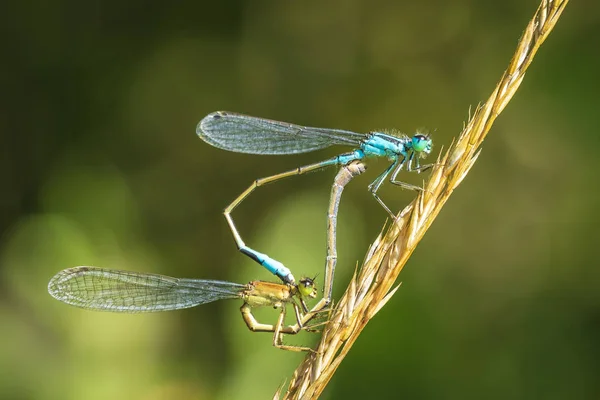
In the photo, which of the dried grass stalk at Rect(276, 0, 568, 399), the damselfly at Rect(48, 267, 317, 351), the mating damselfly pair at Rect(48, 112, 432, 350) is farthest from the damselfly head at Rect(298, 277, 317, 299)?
the dried grass stalk at Rect(276, 0, 568, 399)

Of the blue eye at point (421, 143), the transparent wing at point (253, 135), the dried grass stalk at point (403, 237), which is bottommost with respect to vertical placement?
the dried grass stalk at point (403, 237)

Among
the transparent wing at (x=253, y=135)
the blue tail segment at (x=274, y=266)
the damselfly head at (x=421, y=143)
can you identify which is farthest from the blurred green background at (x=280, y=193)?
the damselfly head at (x=421, y=143)

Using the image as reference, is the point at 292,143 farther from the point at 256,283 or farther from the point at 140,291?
the point at 140,291

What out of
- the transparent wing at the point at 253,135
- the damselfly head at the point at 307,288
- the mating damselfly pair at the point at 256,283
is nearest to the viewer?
the damselfly head at the point at 307,288

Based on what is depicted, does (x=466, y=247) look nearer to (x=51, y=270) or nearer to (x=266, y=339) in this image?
(x=266, y=339)

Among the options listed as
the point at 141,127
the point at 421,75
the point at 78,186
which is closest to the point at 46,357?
the point at 78,186

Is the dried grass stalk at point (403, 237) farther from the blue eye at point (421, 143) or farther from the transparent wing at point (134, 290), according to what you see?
the transparent wing at point (134, 290)
